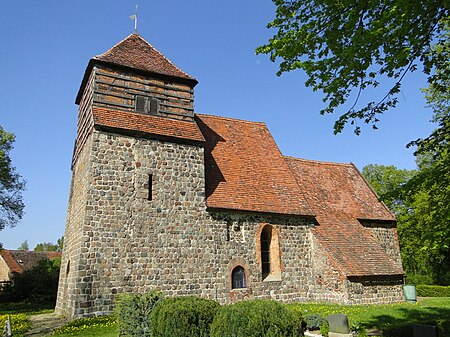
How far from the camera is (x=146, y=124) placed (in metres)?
16.2

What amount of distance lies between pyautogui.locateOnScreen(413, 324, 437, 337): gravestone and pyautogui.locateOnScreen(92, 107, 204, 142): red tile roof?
11296mm

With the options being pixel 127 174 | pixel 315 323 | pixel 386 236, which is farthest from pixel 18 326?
pixel 386 236

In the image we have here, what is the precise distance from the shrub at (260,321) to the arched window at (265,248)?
11.3m

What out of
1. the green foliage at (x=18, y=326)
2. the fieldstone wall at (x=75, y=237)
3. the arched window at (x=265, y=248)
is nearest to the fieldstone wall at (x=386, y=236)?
the arched window at (x=265, y=248)

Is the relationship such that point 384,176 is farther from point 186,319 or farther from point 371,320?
point 186,319

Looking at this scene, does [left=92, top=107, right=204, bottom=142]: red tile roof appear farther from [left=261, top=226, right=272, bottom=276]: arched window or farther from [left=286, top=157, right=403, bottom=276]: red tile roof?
[left=286, top=157, right=403, bottom=276]: red tile roof

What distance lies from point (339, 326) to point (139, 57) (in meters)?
14.0

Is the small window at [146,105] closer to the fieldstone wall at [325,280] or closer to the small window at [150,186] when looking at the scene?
the small window at [150,186]

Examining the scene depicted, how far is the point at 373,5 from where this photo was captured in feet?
22.9

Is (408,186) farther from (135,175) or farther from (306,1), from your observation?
(135,175)

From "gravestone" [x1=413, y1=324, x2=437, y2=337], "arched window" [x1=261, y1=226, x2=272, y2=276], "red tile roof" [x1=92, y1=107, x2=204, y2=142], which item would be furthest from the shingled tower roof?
"gravestone" [x1=413, y1=324, x2=437, y2=337]

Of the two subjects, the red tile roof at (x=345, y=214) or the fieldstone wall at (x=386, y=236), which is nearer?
the red tile roof at (x=345, y=214)

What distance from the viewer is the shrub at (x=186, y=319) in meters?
7.87

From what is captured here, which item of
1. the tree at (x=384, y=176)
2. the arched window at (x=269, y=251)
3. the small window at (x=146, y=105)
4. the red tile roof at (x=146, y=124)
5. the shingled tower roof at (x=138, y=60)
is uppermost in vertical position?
the tree at (x=384, y=176)
